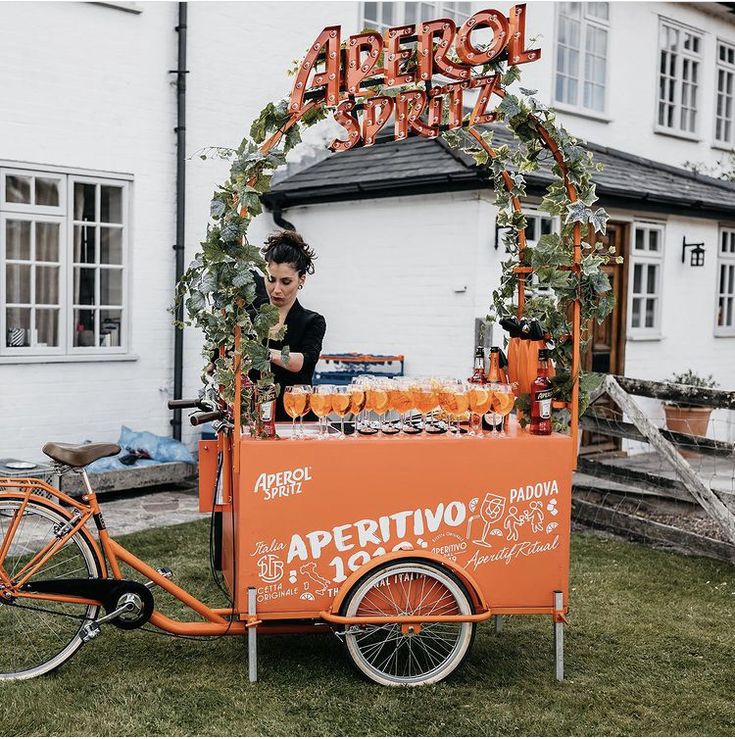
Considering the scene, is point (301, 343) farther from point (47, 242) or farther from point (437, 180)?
point (47, 242)

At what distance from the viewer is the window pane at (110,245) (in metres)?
8.77

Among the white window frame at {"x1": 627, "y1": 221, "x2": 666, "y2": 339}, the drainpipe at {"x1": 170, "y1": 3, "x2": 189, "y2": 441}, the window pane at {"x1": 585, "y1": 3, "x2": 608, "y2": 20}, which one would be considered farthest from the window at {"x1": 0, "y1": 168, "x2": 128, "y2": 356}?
the window pane at {"x1": 585, "y1": 3, "x2": 608, "y2": 20}

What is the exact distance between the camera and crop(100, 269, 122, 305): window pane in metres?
8.80

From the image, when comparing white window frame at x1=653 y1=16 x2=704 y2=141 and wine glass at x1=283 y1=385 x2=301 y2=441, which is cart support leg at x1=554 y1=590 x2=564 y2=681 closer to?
wine glass at x1=283 y1=385 x2=301 y2=441

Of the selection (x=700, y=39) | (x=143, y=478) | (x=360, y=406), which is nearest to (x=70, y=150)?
(x=143, y=478)

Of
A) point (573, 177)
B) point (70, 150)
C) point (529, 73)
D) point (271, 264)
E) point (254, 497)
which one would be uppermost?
point (529, 73)

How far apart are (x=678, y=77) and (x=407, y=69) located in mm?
10390

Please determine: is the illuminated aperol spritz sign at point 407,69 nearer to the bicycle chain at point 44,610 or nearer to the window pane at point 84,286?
the bicycle chain at point 44,610

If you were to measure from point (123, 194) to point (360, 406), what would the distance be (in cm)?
549

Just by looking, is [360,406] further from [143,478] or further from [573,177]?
[143,478]

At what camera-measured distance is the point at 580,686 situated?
415cm

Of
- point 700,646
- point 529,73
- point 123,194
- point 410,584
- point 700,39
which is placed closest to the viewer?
point 410,584

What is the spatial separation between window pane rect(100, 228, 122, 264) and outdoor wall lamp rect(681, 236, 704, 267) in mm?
6430

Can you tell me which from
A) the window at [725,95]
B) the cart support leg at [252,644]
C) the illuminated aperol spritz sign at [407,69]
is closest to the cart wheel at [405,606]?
the cart support leg at [252,644]
